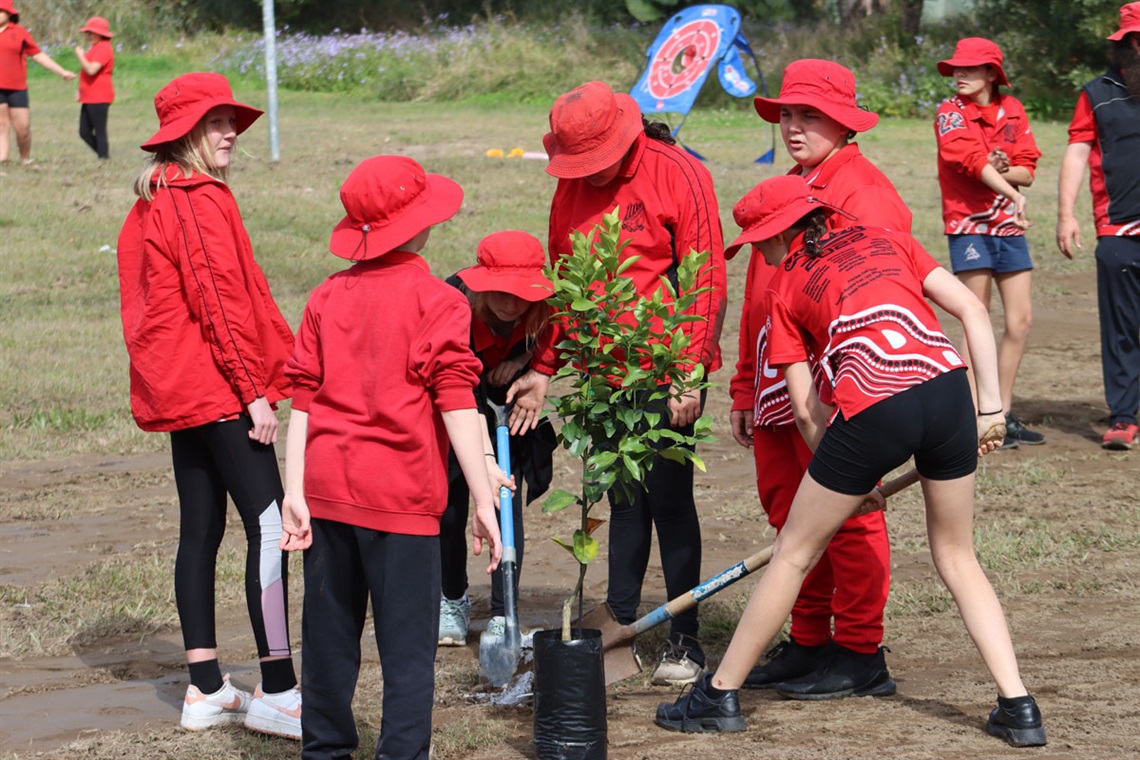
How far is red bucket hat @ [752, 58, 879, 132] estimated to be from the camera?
14.1 feet

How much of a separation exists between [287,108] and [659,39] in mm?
8562

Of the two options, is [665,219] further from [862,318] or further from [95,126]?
[95,126]

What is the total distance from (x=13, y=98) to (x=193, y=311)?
1187 centimetres

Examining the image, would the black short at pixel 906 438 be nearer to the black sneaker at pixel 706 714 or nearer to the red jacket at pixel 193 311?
the black sneaker at pixel 706 714

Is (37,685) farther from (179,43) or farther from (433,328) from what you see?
(179,43)

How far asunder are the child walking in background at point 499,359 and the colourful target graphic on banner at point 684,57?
14197mm

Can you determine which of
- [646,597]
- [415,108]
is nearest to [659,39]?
[415,108]

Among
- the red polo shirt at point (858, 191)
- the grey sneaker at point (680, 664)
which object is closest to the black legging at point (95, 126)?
the grey sneaker at point (680, 664)

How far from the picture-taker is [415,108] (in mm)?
25234

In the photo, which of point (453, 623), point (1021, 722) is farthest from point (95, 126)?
point (1021, 722)

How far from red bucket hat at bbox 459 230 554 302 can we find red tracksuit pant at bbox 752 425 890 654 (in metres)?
0.87

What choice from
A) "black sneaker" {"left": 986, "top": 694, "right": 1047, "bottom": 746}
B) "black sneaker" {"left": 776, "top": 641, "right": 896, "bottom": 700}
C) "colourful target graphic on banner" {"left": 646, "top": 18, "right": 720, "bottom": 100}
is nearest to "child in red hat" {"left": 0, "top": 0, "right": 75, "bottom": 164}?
"colourful target graphic on banner" {"left": 646, "top": 18, "right": 720, "bottom": 100}

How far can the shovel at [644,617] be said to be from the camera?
4.12 m

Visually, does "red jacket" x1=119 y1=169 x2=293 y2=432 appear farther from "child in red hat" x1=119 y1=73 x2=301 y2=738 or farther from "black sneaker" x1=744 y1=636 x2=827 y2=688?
"black sneaker" x1=744 y1=636 x2=827 y2=688
